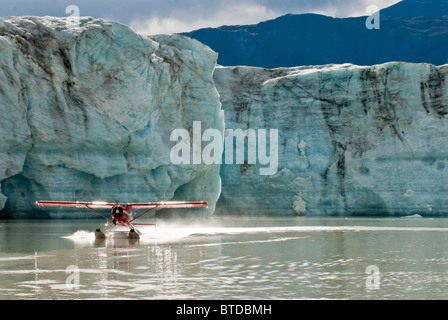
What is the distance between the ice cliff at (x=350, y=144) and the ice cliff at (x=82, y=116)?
47.0 ft

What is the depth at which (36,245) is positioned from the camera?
663 inches

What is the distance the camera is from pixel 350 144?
51.5m

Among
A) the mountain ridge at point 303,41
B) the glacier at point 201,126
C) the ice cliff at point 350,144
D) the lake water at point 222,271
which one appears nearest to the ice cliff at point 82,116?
the glacier at point 201,126

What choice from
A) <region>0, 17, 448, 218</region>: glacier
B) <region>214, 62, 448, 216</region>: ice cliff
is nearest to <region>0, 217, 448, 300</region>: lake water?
<region>0, 17, 448, 218</region>: glacier

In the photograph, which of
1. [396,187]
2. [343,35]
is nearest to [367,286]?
[396,187]

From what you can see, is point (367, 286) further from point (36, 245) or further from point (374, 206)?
point (374, 206)

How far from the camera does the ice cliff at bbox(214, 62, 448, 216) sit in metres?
49.3

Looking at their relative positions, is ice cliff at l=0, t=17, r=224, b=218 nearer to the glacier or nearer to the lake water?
the glacier

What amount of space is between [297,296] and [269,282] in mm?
1343

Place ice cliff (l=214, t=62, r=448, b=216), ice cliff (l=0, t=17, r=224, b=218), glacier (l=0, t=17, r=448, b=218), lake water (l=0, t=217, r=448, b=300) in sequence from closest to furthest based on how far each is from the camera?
lake water (l=0, t=217, r=448, b=300)
ice cliff (l=0, t=17, r=224, b=218)
glacier (l=0, t=17, r=448, b=218)
ice cliff (l=214, t=62, r=448, b=216)

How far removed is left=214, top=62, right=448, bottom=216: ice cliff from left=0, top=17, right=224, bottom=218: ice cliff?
14.3 meters

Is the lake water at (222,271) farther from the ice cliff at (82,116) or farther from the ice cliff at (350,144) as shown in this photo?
the ice cliff at (350,144)

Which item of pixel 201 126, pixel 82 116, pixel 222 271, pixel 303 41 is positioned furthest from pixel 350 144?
pixel 303 41

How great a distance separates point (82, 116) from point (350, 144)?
25.9 m
